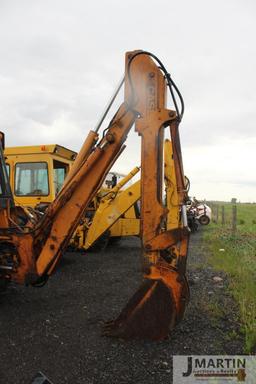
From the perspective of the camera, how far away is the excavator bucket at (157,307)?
13.6ft

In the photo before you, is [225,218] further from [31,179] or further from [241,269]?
[31,179]

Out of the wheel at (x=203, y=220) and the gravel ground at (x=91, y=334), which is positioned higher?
the wheel at (x=203, y=220)

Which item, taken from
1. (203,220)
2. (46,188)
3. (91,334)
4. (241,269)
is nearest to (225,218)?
(203,220)

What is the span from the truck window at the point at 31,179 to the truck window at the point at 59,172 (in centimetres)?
35

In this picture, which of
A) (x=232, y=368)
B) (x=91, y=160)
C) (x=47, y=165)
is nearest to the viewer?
(x=232, y=368)

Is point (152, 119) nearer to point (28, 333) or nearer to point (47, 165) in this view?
point (28, 333)

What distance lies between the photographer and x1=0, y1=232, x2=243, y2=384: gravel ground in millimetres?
3678

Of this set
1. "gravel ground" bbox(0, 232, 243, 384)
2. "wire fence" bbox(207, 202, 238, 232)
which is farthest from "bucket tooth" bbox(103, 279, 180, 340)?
"wire fence" bbox(207, 202, 238, 232)

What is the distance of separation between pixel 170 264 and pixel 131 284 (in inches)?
100

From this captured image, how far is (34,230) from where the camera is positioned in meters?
5.00

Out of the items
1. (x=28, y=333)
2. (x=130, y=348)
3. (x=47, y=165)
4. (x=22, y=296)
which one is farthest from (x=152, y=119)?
(x=47, y=165)

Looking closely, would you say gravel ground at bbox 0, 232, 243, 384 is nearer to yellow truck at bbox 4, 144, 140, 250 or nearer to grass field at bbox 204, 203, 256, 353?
grass field at bbox 204, 203, 256, 353

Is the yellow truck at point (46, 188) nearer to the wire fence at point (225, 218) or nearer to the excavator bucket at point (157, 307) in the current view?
the excavator bucket at point (157, 307)

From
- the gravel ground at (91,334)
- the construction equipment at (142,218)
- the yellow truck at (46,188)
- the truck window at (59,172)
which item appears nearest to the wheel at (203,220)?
the yellow truck at (46,188)
